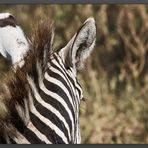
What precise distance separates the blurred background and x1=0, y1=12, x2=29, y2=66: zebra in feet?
4.38

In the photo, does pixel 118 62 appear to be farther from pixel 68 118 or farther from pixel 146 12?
pixel 68 118

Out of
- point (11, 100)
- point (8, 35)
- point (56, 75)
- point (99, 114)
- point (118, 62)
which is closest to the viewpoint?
point (11, 100)

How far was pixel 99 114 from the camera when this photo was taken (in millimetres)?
4156

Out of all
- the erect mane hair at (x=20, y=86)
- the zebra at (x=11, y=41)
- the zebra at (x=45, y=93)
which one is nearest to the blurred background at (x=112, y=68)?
the zebra at (x=11, y=41)

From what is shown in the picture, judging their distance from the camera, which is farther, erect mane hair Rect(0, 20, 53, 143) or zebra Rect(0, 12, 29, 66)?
zebra Rect(0, 12, 29, 66)

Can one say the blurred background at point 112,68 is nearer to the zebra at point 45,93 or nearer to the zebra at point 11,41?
the zebra at point 11,41

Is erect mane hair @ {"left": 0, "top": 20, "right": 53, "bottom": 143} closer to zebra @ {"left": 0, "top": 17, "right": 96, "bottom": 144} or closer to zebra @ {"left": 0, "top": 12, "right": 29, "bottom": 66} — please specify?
zebra @ {"left": 0, "top": 17, "right": 96, "bottom": 144}

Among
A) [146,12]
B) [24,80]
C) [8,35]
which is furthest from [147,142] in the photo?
[24,80]

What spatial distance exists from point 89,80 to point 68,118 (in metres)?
2.07

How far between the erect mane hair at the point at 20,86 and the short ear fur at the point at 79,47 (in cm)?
14

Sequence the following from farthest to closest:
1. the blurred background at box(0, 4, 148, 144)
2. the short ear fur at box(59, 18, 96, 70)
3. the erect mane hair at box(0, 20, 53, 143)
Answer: the blurred background at box(0, 4, 148, 144)
the short ear fur at box(59, 18, 96, 70)
the erect mane hair at box(0, 20, 53, 143)

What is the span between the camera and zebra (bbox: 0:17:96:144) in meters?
1.98

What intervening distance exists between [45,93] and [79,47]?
0.23 m

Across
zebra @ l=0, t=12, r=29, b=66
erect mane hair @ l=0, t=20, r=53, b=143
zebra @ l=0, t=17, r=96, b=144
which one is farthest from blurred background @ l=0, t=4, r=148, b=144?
erect mane hair @ l=0, t=20, r=53, b=143
